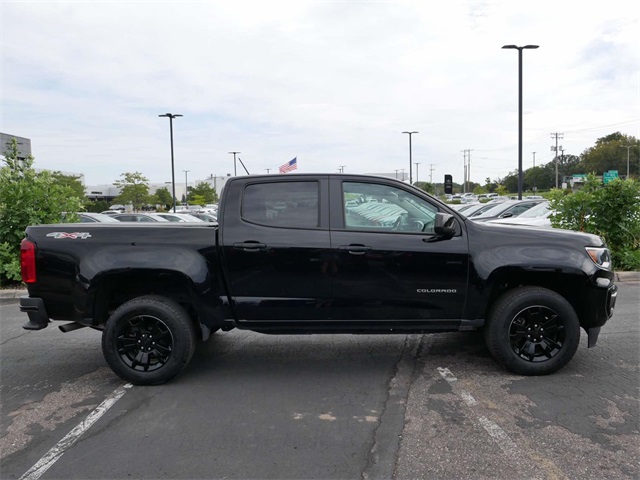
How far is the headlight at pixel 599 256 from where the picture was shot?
173 inches

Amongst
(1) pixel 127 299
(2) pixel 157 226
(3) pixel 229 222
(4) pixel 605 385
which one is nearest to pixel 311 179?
(3) pixel 229 222

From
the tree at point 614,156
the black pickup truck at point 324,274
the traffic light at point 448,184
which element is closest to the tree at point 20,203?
the black pickup truck at point 324,274

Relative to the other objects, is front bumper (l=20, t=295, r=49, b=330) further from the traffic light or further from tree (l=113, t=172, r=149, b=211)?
tree (l=113, t=172, r=149, b=211)

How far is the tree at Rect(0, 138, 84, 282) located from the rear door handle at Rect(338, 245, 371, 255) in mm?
7393

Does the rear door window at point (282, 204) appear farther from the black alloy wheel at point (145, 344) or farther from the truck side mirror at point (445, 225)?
the black alloy wheel at point (145, 344)

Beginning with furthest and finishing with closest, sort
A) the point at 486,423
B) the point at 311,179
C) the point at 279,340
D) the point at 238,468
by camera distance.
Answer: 1. the point at 279,340
2. the point at 311,179
3. the point at 486,423
4. the point at 238,468

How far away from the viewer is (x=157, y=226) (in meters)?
4.49

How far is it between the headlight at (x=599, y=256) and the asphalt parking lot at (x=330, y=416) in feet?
3.33

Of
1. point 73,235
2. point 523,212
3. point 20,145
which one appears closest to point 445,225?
point 73,235

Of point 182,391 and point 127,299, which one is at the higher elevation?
point 127,299

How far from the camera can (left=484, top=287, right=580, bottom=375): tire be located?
4.34 m

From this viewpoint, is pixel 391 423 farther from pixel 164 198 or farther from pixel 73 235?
pixel 164 198

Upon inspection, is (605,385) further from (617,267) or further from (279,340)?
(617,267)

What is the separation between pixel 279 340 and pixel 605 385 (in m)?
3.39
